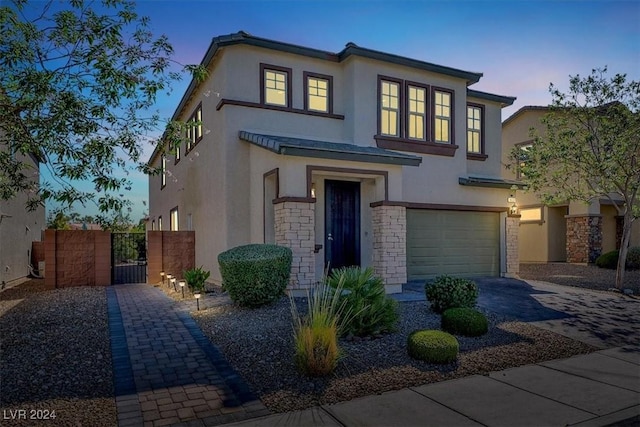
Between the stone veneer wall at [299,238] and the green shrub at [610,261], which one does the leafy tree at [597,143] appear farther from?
the stone veneer wall at [299,238]

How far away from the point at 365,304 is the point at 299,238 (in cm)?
317

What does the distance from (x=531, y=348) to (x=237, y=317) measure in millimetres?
4795

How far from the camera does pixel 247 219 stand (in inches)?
465

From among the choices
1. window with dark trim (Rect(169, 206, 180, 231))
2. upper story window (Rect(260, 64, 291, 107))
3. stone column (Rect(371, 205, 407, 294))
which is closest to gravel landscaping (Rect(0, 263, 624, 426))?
stone column (Rect(371, 205, 407, 294))

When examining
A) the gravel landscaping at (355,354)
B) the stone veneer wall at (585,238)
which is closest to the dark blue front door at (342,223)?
the gravel landscaping at (355,354)

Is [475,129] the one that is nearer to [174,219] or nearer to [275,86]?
[275,86]

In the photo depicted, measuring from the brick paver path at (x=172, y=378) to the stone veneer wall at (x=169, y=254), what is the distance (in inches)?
218

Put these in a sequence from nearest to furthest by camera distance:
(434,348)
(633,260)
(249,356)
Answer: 1. (434,348)
2. (249,356)
3. (633,260)

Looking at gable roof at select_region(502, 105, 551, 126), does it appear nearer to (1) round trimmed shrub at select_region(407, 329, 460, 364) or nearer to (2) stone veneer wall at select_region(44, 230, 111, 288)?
(1) round trimmed shrub at select_region(407, 329, 460, 364)

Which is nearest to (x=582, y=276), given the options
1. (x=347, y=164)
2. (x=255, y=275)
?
(x=347, y=164)

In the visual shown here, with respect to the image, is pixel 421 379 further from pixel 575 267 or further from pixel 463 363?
pixel 575 267

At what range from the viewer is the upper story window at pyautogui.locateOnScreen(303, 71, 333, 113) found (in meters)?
12.4

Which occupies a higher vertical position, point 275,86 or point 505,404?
point 275,86

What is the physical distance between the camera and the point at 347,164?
35.2 ft
